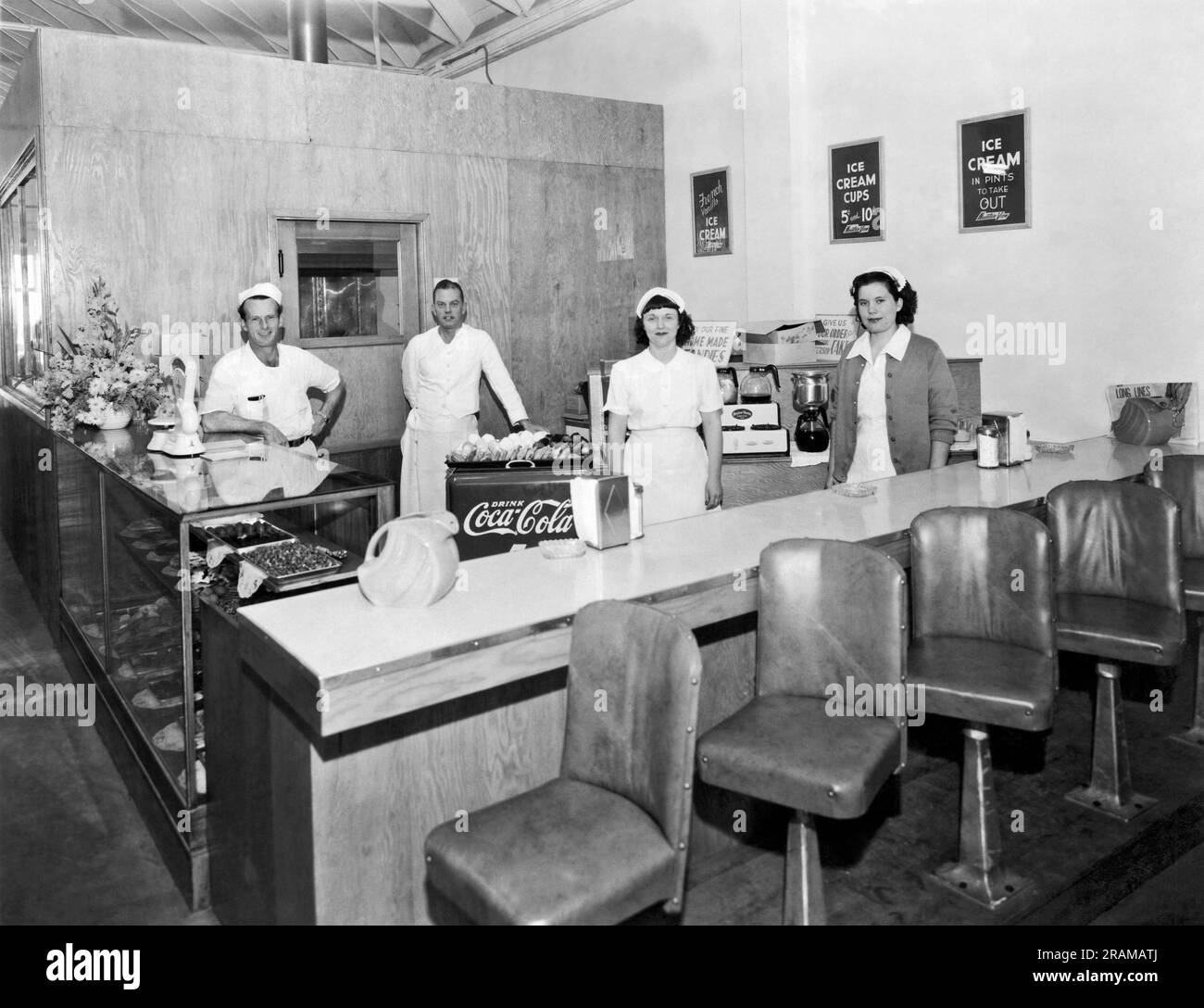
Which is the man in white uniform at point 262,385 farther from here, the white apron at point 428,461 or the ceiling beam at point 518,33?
the ceiling beam at point 518,33

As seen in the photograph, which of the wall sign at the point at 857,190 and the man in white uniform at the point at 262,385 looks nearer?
the man in white uniform at the point at 262,385

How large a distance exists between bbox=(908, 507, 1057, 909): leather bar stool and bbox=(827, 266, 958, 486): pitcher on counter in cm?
136

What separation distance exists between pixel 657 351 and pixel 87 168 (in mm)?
3135

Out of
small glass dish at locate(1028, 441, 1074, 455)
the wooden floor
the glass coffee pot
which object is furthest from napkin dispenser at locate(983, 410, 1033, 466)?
the wooden floor

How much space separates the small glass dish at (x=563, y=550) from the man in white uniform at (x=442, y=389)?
3.01 metres

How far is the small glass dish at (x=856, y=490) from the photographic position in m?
3.64

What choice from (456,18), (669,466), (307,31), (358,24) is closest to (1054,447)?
A: (669,466)

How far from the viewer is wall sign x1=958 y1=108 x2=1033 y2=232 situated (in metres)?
5.02

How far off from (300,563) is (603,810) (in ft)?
4.26

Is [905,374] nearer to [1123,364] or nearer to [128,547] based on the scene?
[1123,364]

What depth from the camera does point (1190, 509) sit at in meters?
3.79

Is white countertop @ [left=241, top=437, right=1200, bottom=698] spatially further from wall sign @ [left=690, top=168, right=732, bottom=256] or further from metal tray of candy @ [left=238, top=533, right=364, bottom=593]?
wall sign @ [left=690, top=168, right=732, bottom=256]

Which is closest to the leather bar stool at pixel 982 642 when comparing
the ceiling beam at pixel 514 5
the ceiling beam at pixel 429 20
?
the ceiling beam at pixel 514 5
